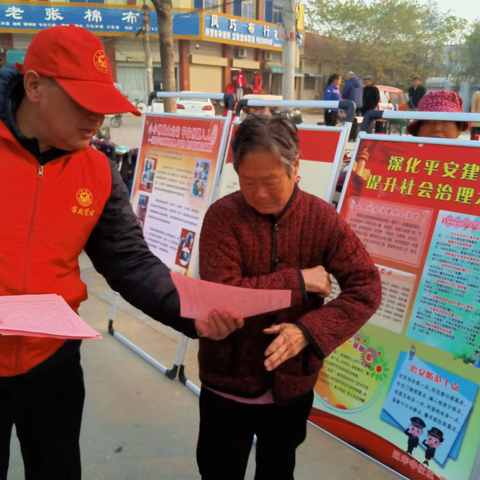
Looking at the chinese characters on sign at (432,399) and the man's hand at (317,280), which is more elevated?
the man's hand at (317,280)

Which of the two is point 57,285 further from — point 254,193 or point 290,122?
point 290,122

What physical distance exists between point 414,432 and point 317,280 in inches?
43.8

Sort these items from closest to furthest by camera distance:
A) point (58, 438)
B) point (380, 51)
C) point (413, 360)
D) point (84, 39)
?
point (84, 39), point (58, 438), point (413, 360), point (380, 51)

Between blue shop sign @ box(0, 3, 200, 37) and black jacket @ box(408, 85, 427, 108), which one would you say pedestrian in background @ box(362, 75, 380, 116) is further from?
blue shop sign @ box(0, 3, 200, 37)

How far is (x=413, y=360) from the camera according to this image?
2.01 metres

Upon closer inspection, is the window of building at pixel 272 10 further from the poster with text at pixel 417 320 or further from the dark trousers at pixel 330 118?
the poster with text at pixel 417 320

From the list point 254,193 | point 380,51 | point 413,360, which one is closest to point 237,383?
point 254,193

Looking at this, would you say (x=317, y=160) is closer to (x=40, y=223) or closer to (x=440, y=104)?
(x=440, y=104)

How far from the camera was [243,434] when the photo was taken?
5.00 ft

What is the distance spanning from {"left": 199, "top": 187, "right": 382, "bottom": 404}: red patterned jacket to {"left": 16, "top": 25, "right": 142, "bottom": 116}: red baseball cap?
452 mm

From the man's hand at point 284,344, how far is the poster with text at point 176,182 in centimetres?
163

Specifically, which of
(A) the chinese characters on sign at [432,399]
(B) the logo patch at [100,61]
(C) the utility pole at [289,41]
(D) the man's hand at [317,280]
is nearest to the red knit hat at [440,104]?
(A) the chinese characters on sign at [432,399]

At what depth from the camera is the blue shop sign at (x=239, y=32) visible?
26.6m

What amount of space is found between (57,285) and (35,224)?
18 cm
